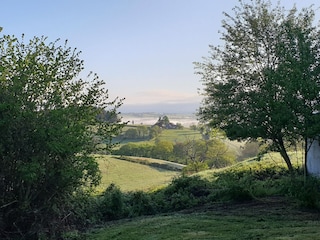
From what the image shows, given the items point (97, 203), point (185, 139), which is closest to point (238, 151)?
point (185, 139)

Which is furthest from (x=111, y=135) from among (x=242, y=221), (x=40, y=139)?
(x=242, y=221)

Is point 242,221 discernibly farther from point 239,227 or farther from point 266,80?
point 266,80

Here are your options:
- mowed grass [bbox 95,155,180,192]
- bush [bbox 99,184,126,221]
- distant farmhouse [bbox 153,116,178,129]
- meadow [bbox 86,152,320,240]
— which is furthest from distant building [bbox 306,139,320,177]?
distant farmhouse [bbox 153,116,178,129]

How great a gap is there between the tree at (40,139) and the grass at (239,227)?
139 cm

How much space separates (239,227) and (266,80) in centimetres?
562

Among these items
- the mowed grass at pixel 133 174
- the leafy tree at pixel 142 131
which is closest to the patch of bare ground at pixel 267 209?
the mowed grass at pixel 133 174

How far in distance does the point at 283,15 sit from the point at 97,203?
10.0m

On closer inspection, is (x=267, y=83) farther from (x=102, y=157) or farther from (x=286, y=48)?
(x=102, y=157)

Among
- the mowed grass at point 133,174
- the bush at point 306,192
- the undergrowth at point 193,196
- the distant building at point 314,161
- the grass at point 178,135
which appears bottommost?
the mowed grass at point 133,174

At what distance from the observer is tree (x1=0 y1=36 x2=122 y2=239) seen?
8.42 m

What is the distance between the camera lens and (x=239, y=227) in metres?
7.67

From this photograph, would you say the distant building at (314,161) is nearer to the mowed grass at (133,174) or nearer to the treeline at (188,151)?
the mowed grass at (133,174)

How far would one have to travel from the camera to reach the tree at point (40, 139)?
27.6 feet

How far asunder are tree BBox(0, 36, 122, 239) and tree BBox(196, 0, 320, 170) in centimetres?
501
